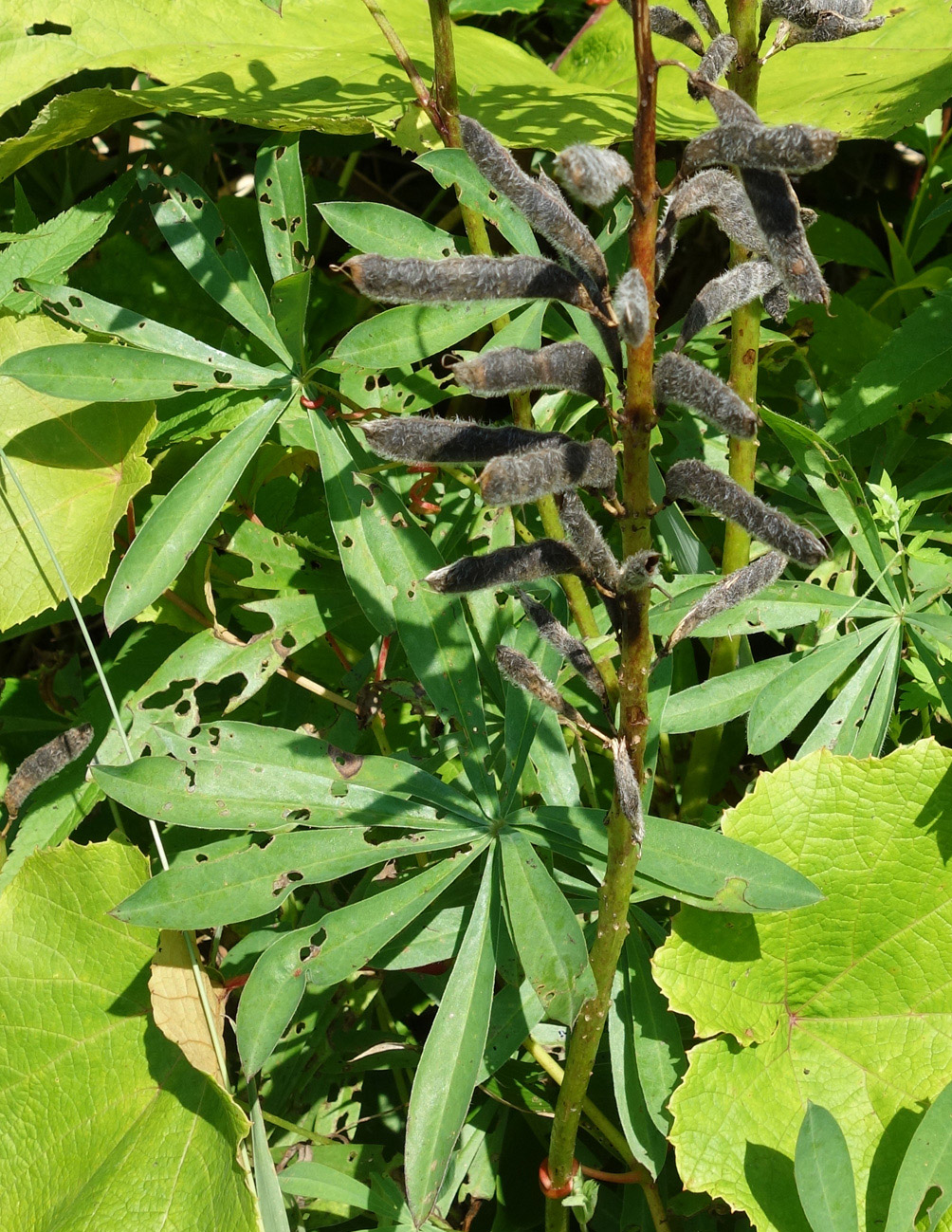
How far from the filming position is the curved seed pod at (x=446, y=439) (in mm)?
916

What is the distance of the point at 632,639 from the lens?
3.38ft

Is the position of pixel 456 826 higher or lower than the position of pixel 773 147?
lower

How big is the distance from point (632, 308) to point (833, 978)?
1.23 m

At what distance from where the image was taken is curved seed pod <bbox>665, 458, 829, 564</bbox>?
2.97 ft

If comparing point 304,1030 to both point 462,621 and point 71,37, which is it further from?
point 71,37

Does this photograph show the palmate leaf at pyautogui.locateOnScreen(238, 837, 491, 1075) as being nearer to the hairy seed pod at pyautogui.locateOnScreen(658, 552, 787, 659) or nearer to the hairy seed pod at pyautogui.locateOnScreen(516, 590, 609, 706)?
the hairy seed pod at pyautogui.locateOnScreen(516, 590, 609, 706)

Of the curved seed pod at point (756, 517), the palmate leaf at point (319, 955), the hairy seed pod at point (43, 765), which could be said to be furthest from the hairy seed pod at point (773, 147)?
the hairy seed pod at point (43, 765)

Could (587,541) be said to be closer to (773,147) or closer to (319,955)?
(773,147)

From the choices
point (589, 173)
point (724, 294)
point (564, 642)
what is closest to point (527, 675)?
point (564, 642)

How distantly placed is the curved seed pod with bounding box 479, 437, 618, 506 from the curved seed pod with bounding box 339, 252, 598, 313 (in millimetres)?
128

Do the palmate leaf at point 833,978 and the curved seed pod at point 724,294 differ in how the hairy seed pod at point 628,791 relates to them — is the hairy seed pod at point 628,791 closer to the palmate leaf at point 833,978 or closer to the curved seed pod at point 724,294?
the curved seed pod at point 724,294

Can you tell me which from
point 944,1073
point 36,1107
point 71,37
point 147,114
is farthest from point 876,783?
point 147,114

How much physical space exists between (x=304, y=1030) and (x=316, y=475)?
109 centimetres

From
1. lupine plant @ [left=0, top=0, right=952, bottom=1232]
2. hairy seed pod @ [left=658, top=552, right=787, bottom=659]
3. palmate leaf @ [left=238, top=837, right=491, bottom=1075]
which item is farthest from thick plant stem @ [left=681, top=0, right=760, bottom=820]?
palmate leaf @ [left=238, top=837, right=491, bottom=1075]
